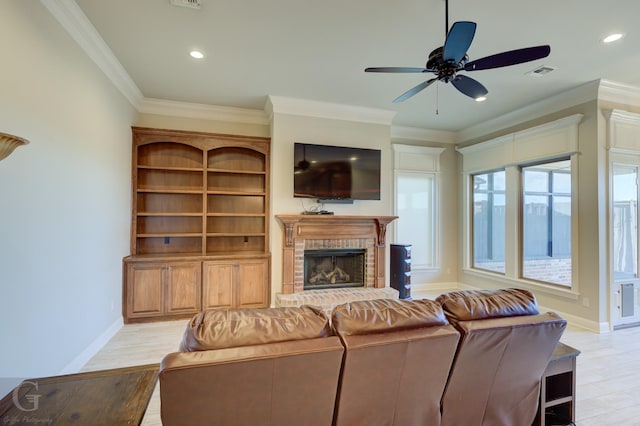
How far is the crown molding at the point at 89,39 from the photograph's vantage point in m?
2.34

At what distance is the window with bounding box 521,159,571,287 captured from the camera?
14.0 ft

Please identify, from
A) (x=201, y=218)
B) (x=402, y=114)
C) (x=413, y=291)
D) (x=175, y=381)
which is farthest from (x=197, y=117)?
(x=413, y=291)

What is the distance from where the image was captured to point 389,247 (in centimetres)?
503

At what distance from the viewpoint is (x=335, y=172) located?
4617mm

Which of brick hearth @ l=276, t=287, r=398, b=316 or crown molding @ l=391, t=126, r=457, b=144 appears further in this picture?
crown molding @ l=391, t=126, r=457, b=144

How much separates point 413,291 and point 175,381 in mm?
5221

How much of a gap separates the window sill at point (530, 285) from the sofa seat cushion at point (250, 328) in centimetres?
434

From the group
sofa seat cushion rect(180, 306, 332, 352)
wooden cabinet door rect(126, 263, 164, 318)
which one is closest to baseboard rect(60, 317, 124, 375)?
wooden cabinet door rect(126, 263, 164, 318)

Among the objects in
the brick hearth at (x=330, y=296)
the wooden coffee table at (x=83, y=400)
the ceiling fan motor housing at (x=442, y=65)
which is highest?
the ceiling fan motor housing at (x=442, y=65)

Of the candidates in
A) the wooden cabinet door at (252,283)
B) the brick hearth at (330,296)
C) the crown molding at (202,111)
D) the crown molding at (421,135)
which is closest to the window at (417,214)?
the crown molding at (421,135)

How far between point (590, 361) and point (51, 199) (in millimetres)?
5106

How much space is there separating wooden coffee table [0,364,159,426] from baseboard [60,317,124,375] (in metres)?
1.55

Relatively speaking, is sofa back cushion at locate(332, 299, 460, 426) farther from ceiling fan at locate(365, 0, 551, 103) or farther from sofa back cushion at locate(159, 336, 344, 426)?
ceiling fan at locate(365, 0, 551, 103)

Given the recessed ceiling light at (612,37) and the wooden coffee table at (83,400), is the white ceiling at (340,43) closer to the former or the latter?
the recessed ceiling light at (612,37)
